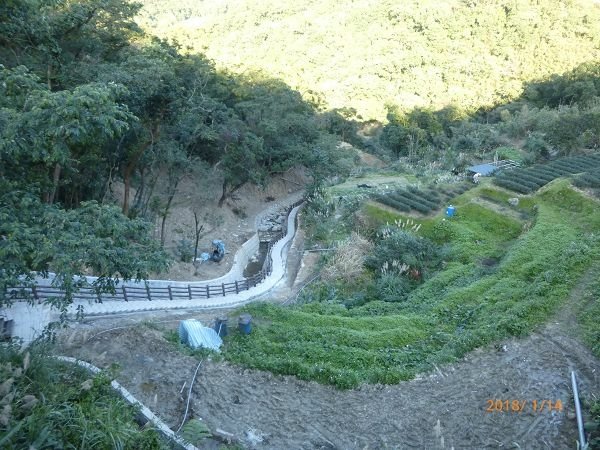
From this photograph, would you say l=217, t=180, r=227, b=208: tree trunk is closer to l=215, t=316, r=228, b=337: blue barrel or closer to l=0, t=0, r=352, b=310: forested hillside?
l=0, t=0, r=352, b=310: forested hillside

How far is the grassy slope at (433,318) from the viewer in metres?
9.88

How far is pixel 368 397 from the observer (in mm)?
8945

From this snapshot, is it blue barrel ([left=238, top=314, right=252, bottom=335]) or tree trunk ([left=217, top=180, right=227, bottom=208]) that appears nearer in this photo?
blue barrel ([left=238, top=314, right=252, bottom=335])

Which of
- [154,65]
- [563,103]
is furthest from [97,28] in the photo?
[563,103]

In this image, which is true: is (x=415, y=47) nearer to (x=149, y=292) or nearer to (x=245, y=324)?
(x=149, y=292)

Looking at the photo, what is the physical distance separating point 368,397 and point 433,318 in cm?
402

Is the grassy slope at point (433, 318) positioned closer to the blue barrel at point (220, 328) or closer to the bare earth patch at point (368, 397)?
the blue barrel at point (220, 328)

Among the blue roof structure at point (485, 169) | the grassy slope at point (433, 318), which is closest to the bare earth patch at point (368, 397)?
the grassy slope at point (433, 318)

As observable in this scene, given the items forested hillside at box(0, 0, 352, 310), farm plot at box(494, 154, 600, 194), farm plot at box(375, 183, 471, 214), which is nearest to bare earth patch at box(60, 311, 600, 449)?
forested hillside at box(0, 0, 352, 310)

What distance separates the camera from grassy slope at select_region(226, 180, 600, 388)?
9.88 metres

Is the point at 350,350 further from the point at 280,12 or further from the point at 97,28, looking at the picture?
the point at 280,12

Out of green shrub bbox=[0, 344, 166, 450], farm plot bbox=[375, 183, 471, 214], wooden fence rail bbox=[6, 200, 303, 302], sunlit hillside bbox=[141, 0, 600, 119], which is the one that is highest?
sunlit hillside bbox=[141, 0, 600, 119]
